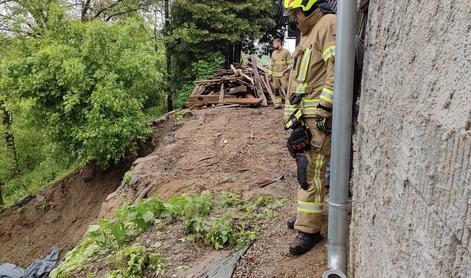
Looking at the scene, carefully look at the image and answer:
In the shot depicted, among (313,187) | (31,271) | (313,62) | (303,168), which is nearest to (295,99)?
(313,62)

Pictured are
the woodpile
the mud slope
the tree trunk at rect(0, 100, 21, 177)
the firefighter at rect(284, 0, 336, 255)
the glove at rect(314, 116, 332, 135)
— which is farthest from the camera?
the tree trunk at rect(0, 100, 21, 177)

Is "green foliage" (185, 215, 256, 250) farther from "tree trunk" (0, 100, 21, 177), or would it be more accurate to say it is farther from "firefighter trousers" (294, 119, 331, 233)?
"tree trunk" (0, 100, 21, 177)

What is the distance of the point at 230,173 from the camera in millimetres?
6711

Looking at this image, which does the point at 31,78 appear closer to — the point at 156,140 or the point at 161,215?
the point at 156,140

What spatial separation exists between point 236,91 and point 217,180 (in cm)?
732

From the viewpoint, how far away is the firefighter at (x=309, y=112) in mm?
3059

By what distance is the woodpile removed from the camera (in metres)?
12.6

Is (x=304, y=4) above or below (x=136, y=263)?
above

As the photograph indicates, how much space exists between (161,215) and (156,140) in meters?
6.82

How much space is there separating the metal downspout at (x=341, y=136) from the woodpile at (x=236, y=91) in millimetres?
9810

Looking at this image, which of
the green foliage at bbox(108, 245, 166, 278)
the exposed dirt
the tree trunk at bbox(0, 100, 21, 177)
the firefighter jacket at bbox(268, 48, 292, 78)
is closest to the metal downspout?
the green foliage at bbox(108, 245, 166, 278)

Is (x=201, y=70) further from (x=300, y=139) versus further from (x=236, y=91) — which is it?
(x=300, y=139)

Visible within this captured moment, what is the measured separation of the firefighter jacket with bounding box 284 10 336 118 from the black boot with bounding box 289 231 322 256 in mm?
1005

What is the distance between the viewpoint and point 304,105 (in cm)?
319
